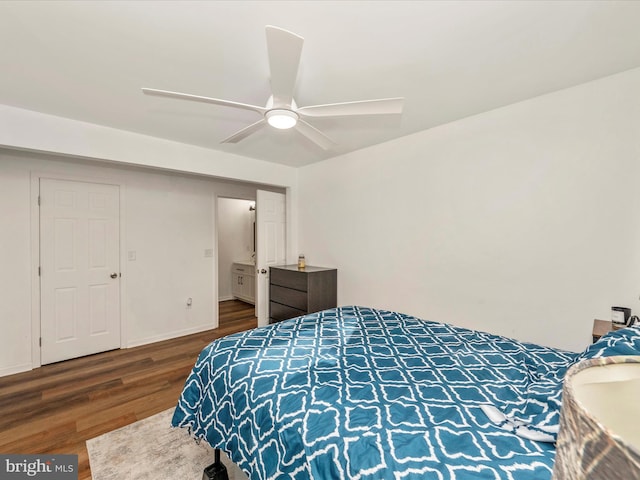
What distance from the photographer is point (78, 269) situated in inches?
137

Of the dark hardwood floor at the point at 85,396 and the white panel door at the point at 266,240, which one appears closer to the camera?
the dark hardwood floor at the point at 85,396

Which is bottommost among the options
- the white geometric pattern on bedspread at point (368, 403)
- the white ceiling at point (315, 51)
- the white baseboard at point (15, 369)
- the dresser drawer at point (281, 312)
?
the white baseboard at point (15, 369)

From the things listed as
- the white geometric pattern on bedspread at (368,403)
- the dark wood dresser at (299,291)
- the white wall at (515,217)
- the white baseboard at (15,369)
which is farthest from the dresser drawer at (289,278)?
the white baseboard at (15,369)

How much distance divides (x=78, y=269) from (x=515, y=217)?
4.64 m

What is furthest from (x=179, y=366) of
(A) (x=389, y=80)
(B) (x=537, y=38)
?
(B) (x=537, y=38)

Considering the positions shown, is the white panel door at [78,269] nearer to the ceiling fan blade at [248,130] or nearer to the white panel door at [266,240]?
the white panel door at [266,240]

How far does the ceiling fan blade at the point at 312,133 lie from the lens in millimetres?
2102

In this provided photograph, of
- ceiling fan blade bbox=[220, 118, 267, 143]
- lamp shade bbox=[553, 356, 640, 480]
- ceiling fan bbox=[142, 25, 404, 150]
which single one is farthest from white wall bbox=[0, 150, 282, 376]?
lamp shade bbox=[553, 356, 640, 480]

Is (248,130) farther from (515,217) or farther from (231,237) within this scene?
(231,237)

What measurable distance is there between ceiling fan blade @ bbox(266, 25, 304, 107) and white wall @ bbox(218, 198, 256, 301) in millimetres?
5008

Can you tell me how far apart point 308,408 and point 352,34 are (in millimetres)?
1911

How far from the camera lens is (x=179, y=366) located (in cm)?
327

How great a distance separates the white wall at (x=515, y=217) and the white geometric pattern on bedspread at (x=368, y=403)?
1.92 feet

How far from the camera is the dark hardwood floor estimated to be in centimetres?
212
